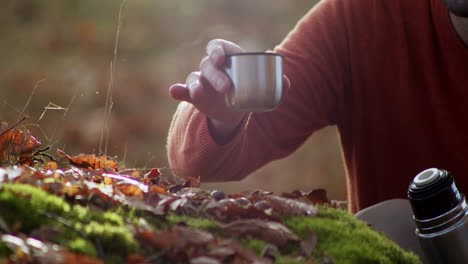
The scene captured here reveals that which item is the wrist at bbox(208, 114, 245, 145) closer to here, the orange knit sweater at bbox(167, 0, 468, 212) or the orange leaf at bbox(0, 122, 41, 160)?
the orange knit sweater at bbox(167, 0, 468, 212)

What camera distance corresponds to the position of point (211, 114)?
2025mm

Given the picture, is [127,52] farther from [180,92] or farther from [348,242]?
[348,242]

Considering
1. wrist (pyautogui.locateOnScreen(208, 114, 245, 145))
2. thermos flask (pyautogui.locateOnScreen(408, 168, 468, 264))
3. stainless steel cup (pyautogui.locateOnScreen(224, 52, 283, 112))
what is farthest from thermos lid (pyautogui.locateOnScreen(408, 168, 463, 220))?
wrist (pyautogui.locateOnScreen(208, 114, 245, 145))

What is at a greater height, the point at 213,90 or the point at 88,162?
the point at 213,90

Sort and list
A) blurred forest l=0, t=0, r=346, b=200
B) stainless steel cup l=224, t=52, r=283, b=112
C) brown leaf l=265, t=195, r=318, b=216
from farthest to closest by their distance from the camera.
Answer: blurred forest l=0, t=0, r=346, b=200 < stainless steel cup l=224, t=52, r=283, b=112 < brown leaf l=265, t=195, r=318, b=216

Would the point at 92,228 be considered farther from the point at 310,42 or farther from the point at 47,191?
the point at 310,42

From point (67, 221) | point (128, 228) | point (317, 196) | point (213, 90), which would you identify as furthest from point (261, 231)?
point (213, 90)

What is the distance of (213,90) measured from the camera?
6.15 feet

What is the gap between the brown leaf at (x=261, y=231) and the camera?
1.12m

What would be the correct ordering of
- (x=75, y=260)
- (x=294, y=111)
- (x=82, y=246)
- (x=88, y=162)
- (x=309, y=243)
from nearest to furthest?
(x=75, y=260) → (x=82, y=246) → (x=309, y=243) → (x=88, y=162) → (x=294, y=111)

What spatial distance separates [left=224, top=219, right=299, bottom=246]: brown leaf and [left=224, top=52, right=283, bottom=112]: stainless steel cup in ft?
1.68

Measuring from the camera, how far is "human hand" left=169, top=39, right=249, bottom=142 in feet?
5.48

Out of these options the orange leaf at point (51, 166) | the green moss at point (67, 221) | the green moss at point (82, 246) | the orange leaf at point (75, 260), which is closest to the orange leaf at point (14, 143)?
the orange leaf at point (51, 166)

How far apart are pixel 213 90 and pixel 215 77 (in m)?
0.20
